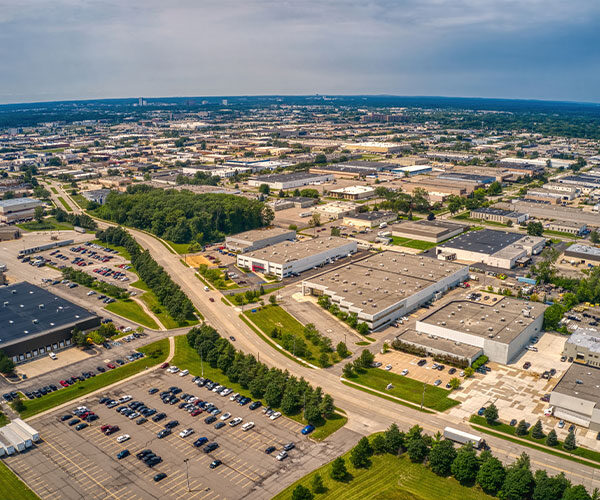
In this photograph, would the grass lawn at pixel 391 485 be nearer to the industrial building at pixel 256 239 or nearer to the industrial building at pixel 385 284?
the industrial building at pixel 385 284

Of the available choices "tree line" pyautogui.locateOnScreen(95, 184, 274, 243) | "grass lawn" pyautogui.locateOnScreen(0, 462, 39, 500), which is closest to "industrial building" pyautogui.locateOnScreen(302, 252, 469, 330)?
"tree line" pyautogui.locateOnScreen(95, 184, 274, 243)

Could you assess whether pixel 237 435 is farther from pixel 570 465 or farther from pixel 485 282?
pixel 485 282

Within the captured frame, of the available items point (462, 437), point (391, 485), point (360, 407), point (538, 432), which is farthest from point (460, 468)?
point (360, 407)

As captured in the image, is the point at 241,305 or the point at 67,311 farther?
the point at 241,305

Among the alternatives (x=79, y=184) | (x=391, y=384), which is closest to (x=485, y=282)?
(x=391, y=384)

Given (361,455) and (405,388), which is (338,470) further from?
(405,388)

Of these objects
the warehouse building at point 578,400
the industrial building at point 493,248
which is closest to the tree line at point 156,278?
the warehouse building at point 578,400

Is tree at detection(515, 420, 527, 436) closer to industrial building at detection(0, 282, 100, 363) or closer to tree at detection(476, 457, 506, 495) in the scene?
tree at detection(476, 457, 506, 495)
